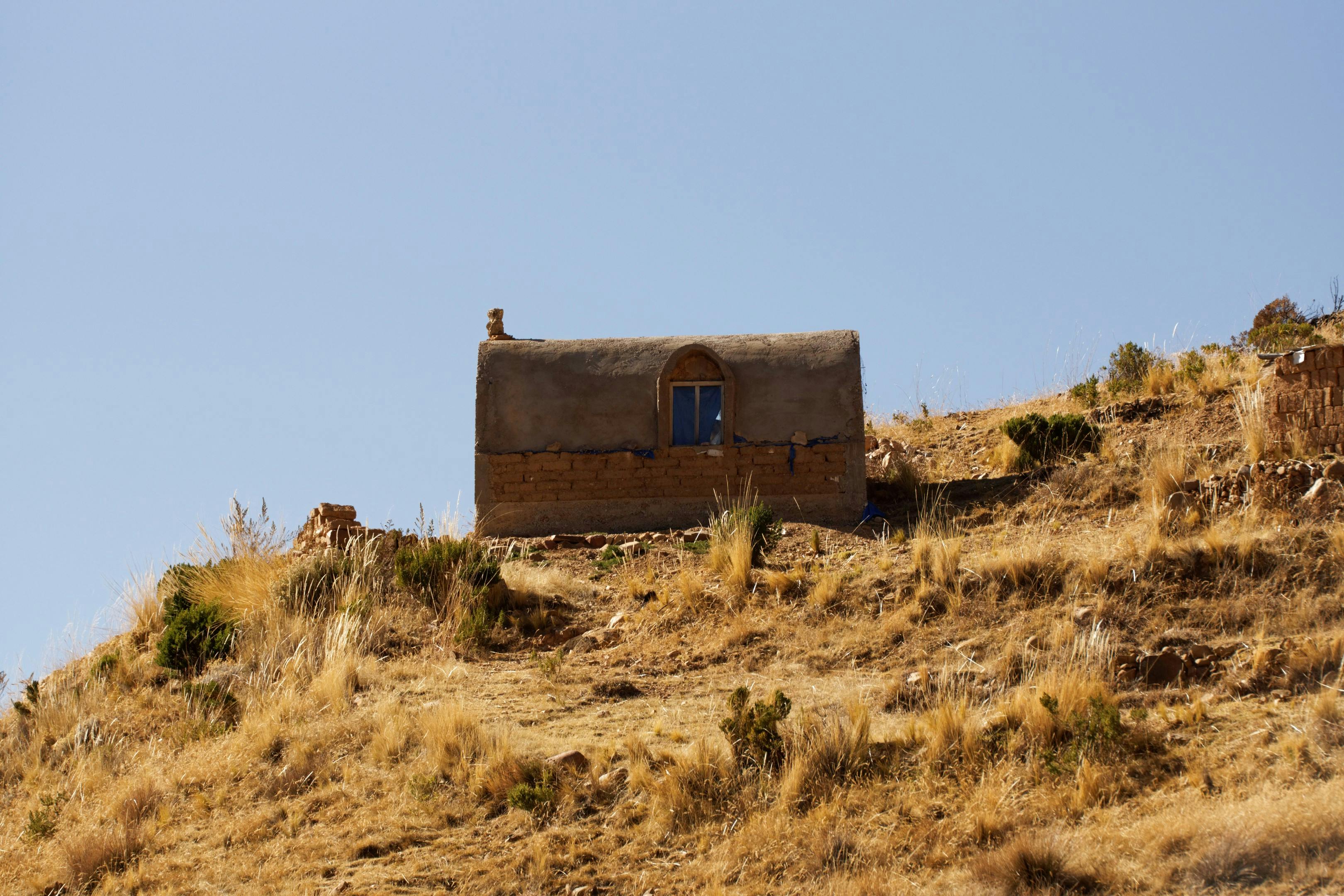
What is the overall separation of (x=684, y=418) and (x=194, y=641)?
6.50 m

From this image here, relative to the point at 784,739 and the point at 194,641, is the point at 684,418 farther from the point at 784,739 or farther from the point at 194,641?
the point at 784,739

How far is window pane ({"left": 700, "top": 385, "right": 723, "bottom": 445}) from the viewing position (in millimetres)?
15781

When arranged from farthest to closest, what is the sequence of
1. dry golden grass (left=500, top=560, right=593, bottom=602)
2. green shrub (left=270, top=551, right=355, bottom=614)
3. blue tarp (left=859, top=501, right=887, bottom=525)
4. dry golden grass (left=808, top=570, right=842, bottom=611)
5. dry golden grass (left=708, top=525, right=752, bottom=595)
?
blue tarp (left=859, top=501, right=887, bottom=525)
dry golden grass (left=500, top=560, right=593, bottom=602)
green shrub (left=270, top=551, right=355, bottom=614)
dry golden grass (left=708, top=525, right=752, bottom=595)
dry golden grass (left=808, top=570, right=842, bottom=611)

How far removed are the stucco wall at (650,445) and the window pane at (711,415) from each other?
0.16m

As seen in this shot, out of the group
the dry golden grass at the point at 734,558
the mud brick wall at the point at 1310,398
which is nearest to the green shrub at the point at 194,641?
the dry golden grass at the point at 734,558

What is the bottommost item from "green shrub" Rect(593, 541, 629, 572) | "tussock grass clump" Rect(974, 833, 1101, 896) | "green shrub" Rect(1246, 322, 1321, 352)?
"tussock grass clump" Rect(974, 833, 1101, 896)

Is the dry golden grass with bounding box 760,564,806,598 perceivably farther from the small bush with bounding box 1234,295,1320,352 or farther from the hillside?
the small bush with bounding box 1234,295,1320,352

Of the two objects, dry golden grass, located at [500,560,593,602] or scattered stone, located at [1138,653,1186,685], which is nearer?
scattered stone, located at [1138,653,1186,685]

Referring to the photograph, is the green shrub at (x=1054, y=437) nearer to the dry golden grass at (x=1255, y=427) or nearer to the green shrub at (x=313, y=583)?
the dry golden grass at (x=1255, y=427)

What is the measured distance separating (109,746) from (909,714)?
22.1 feet

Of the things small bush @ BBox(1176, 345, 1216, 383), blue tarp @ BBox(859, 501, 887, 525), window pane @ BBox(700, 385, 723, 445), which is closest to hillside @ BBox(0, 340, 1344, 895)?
blue tarp @ BBox(859, 501, 887, 525)

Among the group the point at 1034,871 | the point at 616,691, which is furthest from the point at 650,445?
the point at 1034,871

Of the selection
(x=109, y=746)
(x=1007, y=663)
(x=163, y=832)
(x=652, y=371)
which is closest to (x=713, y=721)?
(x=1007, y=663)

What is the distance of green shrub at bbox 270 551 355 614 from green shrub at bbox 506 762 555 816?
4868 millimetres
